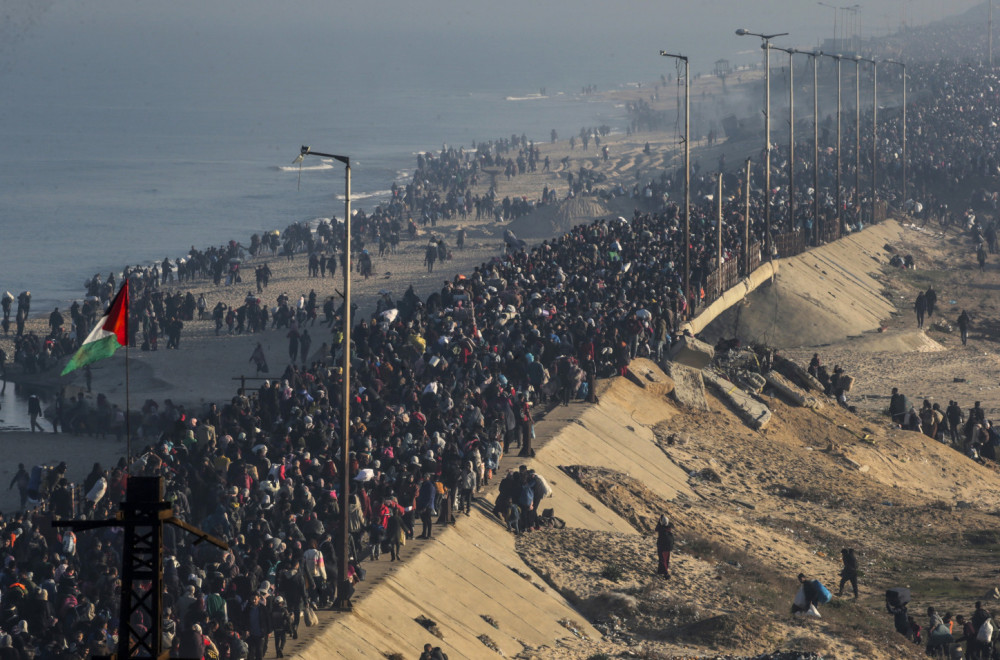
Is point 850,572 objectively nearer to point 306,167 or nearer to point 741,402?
point 741,402

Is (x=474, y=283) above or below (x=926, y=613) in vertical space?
above

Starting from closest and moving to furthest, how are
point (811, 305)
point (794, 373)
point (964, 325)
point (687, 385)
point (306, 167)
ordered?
1. point (687, 385)
2. point (794, 373)
3. point (964, 325)
4. point (811, 305)
5. point (306, 167)

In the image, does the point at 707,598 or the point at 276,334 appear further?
the point at 276,334

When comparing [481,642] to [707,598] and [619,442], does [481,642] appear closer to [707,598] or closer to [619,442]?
[707,598]

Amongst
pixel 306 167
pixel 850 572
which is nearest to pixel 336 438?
pixel 850 572

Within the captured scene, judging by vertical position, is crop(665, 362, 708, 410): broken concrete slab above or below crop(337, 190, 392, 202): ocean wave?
below

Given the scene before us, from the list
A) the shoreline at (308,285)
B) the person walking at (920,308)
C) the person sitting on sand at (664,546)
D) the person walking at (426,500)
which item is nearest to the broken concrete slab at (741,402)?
the person sitting on sand at (664,546)

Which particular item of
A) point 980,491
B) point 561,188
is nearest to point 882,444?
point 980,491

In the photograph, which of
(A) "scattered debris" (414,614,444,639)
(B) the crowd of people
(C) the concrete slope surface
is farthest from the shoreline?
(A) "scattered debris" (414,614,444,639)

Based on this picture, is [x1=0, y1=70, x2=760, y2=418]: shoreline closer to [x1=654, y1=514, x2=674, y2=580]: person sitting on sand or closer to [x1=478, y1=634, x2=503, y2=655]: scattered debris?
[x1=654, y1=514, x2=674, y2=580]: person sitting on sand
